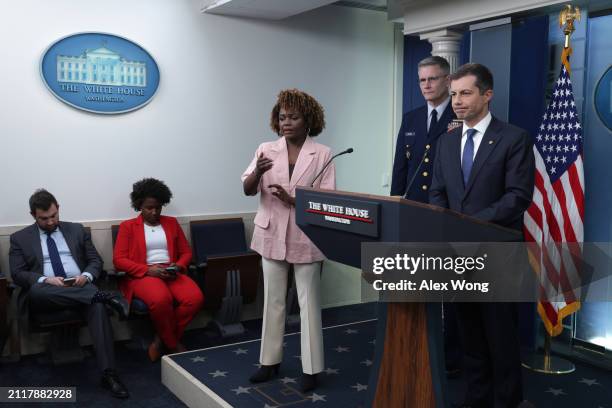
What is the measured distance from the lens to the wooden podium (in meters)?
2.03

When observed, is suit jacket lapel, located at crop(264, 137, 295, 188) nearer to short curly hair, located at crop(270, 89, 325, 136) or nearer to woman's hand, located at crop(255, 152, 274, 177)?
short curly hair, located at crop(270, 89, 325, 136)

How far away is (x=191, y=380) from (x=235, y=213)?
6.17 feet

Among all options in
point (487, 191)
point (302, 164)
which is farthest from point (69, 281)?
point (487, 191)

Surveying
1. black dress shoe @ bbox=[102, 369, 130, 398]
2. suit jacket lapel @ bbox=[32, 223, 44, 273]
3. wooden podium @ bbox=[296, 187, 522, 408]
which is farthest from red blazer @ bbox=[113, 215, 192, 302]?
wooden podium @ bbox=[296, 187, 522, 408]

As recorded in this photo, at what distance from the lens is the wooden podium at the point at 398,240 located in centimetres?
203

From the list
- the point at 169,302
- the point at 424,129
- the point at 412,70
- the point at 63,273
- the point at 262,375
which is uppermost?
the point at 412,70

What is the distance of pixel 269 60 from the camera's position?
516cm

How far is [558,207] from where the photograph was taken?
376 cm

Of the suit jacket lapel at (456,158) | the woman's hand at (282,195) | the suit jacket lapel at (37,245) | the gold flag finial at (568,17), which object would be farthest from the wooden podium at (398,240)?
the suit jacket lapel at (37,245)

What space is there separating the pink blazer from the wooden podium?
0.80m

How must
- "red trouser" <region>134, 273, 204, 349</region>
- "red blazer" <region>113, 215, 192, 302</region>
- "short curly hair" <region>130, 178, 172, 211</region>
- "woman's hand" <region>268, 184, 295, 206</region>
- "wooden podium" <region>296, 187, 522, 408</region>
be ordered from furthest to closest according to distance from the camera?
"short curly hair" <region>130, 178, 172, 211</region>
"red blazer" <region>113, 215, 192, 302</region>
"red trouser" <region>134, 273, 204, 349</region>
"woman's hand" <region>268, 184, 295, 206</region>
"wooden podium" <region>296, 187, 522, 408</region>

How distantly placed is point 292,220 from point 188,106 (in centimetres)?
195

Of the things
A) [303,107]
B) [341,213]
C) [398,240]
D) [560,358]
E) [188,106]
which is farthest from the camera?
[188,106]

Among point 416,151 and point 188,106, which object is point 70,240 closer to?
point 188,106
